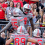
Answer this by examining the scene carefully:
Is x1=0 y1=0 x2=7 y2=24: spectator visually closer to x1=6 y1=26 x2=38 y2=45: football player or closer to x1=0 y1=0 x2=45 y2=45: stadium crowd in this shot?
x1=0 y1=0 x2=45 y2=45: stadium crowd

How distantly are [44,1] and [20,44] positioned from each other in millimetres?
4723

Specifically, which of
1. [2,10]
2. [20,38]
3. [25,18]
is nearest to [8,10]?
[2,10]

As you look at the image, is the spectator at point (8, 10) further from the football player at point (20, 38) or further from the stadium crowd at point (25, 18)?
the football player at point (20, 38)

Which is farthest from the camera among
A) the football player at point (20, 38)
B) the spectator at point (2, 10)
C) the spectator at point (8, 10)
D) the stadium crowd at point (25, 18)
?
the spectator at point (2, 10)

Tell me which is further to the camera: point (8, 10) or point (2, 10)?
point (2, 10)

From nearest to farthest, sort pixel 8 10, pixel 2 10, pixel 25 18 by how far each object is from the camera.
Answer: pixel 25 18 → pixel 8 10 → pixel 2 10

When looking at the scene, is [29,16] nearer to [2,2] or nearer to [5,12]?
[5,12]

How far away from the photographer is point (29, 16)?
18.8 ft

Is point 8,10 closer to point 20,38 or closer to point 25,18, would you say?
point 25,18

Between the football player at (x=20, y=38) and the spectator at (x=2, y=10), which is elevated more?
the spectator at (x=2, y=10)

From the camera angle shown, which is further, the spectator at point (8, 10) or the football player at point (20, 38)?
the spectator at point (8, 10)

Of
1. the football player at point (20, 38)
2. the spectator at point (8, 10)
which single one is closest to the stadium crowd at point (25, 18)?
the spectator at point (8, 10)

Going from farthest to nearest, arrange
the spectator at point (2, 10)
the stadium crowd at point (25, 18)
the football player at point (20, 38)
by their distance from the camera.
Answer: the spectator at point (2, 10)
the stadium crowd at point (25, 18)
the football player at point (20, 38)

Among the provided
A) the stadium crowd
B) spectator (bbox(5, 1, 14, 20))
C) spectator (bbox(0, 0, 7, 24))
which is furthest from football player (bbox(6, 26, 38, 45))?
spectator (bbox(0, 0, 7, 24))
